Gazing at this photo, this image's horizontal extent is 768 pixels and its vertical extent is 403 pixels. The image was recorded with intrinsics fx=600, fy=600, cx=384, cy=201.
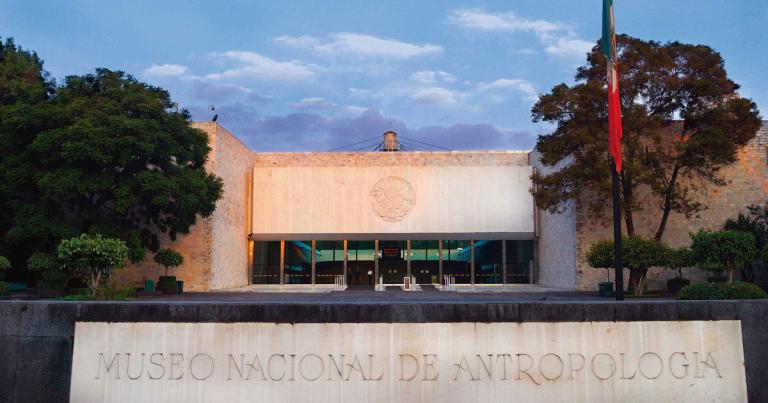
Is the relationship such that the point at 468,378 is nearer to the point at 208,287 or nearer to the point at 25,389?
the point at 25,389

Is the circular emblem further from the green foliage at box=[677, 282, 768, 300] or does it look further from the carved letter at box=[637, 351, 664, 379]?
the carved letter at box=[637, 351, 664, 379]

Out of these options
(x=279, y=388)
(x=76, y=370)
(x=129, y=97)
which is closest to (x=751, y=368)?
(x=279, y=388)

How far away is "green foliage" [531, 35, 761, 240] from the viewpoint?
1163 inches

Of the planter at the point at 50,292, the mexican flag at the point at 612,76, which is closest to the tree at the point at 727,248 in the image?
the mexican flag at the point at 612,76

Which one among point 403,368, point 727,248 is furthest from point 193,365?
point 727,248

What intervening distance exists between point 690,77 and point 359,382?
29207 millimetres

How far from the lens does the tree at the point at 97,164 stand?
27938mm

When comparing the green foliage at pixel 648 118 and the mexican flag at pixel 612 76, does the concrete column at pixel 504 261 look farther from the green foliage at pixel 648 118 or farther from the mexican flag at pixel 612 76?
the mexican flag at pixel 612 76

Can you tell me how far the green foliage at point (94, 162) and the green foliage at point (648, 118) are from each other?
18.8 m

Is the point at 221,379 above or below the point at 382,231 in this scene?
below

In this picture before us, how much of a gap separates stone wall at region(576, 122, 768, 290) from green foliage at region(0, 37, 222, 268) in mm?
21208

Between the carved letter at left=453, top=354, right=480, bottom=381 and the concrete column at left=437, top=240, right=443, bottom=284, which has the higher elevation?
the concrete column at left=437, top=240, right=443, bottom=284

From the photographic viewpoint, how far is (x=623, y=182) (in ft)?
102

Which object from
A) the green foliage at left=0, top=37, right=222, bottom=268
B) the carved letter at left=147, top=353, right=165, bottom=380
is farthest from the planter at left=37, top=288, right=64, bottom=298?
the carved letter at left=147, top=353, right=165, bottom=380
